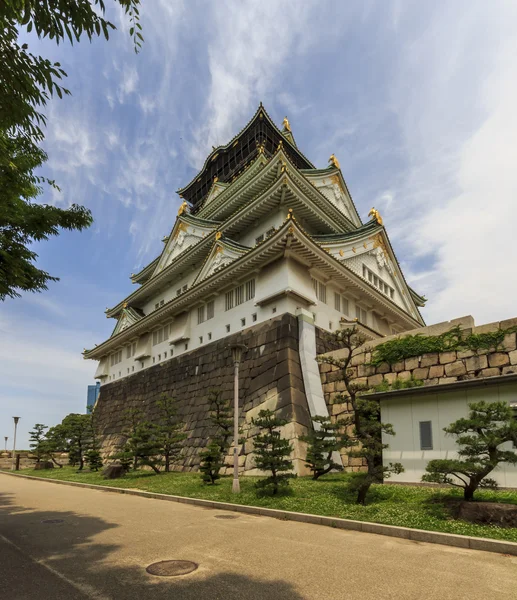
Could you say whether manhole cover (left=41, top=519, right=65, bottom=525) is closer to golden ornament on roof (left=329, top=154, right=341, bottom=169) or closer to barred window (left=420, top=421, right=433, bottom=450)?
barred window (left=420, top=421, right=433, bottom=450)

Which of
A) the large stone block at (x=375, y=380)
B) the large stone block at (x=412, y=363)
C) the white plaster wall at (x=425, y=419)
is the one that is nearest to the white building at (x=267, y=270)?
the large stone block at (x=375, y=380)

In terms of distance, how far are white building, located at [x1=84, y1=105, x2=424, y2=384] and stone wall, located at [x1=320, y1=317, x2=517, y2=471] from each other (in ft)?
11.0

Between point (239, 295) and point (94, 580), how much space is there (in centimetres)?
1687

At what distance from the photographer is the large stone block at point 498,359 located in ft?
41.1

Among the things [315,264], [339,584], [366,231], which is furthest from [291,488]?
[366,231]

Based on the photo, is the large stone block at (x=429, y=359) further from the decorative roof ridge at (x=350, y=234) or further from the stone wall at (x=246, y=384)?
the decorative roof ridge at (x=350, y=234)

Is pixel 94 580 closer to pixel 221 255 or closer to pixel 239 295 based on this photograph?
pixel 239 295

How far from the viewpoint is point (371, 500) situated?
1005cm

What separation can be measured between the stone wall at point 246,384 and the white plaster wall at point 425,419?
3.94m

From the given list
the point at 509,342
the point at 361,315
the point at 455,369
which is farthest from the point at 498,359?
the point at 361,315

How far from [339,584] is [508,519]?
4303 millimetres

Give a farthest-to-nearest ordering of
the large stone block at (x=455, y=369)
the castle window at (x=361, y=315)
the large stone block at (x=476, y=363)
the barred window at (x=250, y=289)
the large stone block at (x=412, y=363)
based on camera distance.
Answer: the castle window at (x=361, y=315) < the barred window at (x=250, y=289) < the large stone block at (x=412, y=363) < the large stone block at (x=455, y=369) < the large stone block at (x=476, y=363)

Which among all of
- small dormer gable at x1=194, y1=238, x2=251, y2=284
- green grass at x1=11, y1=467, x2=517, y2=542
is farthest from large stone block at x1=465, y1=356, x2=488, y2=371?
small dormer gable at x1=194, y1=238, x2=251, y2=284

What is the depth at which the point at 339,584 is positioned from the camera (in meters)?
5.02
